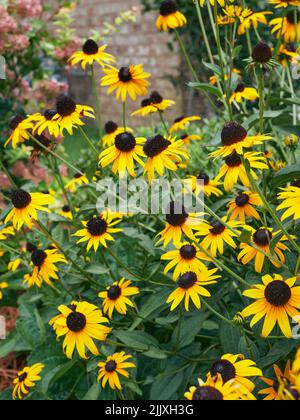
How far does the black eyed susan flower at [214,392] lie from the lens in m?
0.82

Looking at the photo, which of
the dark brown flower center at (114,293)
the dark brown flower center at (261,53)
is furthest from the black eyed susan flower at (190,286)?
the dark brown flower center at (261,53)

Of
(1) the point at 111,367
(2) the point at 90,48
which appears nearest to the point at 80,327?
A: (1) the point at 111,367

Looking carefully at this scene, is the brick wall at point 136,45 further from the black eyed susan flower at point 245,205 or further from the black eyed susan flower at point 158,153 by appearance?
the black eyed susan flower at point 158,153

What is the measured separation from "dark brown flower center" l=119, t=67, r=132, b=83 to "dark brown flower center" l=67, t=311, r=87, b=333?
0.77 metres

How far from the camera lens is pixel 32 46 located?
3152mm

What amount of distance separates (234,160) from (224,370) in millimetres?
577

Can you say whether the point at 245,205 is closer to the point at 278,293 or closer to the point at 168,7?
the point at 278,293

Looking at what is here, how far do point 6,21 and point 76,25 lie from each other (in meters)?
4.76

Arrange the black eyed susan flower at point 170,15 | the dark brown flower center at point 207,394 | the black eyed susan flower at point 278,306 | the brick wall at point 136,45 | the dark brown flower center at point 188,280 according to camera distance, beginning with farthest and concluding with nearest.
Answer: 1. the brick wall at point 136,45
2. the black eyed susan flower at point 170,15
3. the dark brown flower center at point 188,280
4. the black eyed susan flower at point 278,306
5. the dark brown flower center at point 207,394

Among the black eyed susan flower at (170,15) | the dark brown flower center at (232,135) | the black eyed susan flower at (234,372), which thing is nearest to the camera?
the black eyed susan flower at (234,372)

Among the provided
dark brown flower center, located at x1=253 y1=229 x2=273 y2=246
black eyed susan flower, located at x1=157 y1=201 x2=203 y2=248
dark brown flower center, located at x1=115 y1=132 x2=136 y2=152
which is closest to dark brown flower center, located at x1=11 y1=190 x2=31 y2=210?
dark brown flower center, located at x1=115 y1=132 x2=136 y2=152

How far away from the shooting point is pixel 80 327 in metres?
1.37

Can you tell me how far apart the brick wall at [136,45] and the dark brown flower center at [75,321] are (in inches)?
184
